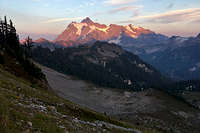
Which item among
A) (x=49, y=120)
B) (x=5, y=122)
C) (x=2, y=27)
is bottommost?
(x=49, y=120)

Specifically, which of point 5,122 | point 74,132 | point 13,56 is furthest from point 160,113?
point 5,122

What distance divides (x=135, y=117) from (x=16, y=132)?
203 feet

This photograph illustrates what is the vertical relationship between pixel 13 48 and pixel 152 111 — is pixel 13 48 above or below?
above

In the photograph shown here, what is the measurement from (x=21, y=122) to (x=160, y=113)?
76.5m

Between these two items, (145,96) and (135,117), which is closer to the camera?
(135,117)

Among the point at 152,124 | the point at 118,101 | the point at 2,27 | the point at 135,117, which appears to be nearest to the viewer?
the point at 152,124

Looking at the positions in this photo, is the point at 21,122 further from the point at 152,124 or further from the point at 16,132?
the point at 152,124

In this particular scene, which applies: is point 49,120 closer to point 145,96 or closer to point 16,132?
point 16,132

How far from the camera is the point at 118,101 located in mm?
108625

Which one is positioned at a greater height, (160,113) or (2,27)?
(2,27)

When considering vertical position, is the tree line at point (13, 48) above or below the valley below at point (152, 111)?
above

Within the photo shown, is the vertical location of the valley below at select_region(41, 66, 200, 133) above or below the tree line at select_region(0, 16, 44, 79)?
below

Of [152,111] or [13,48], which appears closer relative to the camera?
[13,48]

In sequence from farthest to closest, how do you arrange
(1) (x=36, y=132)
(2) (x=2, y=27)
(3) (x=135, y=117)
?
(2) (x=2, y=27) < (3) (x=135, y=117) < (1) (x=36, y=132)
